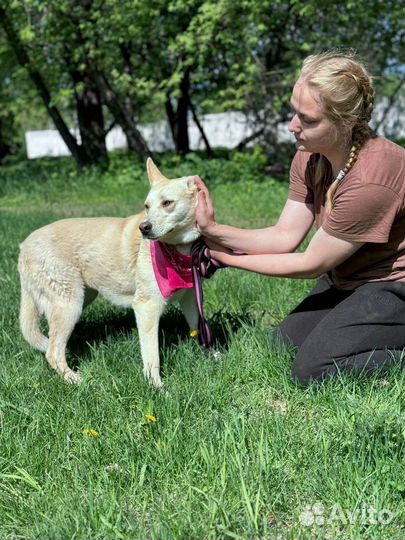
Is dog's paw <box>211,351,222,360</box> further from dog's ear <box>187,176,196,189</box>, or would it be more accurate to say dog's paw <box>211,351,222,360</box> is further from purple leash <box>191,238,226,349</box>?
dog's ear <box>187,176,196,189</box>

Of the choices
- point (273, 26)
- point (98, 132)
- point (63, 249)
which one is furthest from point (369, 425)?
point (98, 132)

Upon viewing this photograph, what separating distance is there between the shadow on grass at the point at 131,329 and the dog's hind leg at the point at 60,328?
6.1 inches

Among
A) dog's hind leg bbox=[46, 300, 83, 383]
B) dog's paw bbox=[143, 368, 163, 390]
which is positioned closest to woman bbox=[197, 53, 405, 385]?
dog's paw bbox=[143, 368, 163, 390]

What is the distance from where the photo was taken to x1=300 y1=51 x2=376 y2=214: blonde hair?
298 centimetres

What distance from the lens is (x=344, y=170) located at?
3193 mm

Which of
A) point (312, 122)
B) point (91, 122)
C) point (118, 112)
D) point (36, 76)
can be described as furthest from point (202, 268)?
point (91, 122)

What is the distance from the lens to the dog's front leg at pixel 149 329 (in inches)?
137

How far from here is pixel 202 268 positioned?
3633 millimetres

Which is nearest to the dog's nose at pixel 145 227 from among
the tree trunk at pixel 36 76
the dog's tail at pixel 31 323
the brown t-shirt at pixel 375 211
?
the brown t-shirt at pixel 375 211

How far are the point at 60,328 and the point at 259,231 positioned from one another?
142 centimetres

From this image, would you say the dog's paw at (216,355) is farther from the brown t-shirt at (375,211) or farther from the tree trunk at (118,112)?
the tree trunk at (118,112)

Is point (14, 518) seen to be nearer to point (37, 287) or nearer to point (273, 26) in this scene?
point (37, 287)

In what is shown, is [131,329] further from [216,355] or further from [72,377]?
[216,355]

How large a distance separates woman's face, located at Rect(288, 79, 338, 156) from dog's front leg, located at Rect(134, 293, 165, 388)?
4.31 feet
